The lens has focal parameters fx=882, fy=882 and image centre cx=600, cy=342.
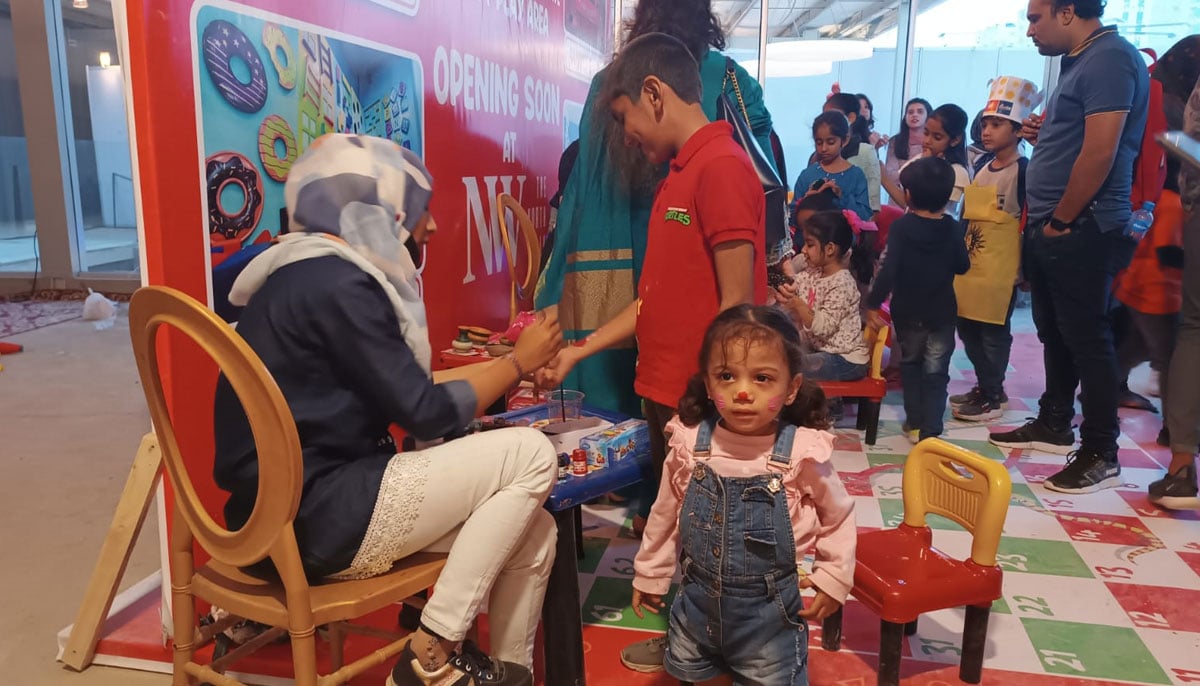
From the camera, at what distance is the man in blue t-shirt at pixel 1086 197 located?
2891 mm

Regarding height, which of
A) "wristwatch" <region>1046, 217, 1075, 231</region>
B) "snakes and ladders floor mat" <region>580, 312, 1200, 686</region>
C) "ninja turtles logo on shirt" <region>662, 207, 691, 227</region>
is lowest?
"snakes and ladders floor mat" <region>580, 312, 1200, 686</region>

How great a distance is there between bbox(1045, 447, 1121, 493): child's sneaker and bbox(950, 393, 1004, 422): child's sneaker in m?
0.84

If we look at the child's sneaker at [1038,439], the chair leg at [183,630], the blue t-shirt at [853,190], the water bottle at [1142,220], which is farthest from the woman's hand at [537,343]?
the blue t-shirt at [853,190]

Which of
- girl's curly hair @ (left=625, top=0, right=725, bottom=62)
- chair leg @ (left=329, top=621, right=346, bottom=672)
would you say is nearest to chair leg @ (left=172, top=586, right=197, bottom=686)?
chair leg @ (left=329, top=621, right=346, bottom=672)

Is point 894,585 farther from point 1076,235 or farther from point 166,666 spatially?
point 1076,235

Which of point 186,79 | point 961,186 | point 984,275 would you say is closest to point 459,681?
point 186,79

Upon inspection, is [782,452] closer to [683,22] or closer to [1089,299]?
[683,22]

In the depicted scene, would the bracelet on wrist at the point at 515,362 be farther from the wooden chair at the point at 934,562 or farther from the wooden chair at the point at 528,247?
the wooden chair at the point at 528,247

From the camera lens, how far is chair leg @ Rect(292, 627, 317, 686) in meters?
1.39

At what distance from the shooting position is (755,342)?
1587 millimetres

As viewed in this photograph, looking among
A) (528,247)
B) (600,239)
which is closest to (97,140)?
(528,247)

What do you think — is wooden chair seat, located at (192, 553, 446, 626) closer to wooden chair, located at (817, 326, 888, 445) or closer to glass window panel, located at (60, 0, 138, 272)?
wooden chair, located at (817, 326, 888, 445)

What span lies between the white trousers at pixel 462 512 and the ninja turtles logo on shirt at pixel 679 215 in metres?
0.62

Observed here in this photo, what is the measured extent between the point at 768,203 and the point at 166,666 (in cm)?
194
